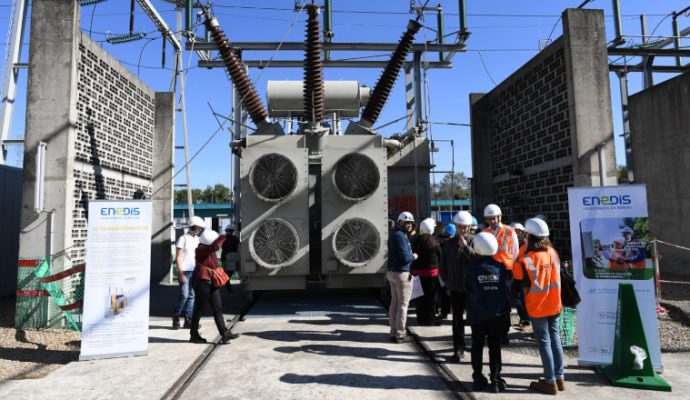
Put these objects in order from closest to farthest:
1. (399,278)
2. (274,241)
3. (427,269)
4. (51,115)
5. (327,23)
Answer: (399,278) → (427,269) → (51,115) → (274,241) → (327,23)

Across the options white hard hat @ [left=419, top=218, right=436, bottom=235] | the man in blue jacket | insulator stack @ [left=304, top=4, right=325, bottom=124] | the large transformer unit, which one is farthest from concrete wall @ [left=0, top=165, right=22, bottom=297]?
white hard hat @ [left=419, top=218, right=436, bottom=235]

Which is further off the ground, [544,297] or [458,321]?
[544,297]

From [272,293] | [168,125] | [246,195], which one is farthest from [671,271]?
[168,125]

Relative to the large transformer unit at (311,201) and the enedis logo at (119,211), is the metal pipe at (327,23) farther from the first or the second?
the enedis logo at (119,211)

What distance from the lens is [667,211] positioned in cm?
1191

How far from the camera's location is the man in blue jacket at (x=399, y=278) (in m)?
5.81

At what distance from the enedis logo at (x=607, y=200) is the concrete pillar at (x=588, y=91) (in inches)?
119

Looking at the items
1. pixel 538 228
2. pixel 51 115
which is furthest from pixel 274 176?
pixel 538 228

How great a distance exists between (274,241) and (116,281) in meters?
2.88

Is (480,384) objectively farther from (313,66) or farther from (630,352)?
(313,66)

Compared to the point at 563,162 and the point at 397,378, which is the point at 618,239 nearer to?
the point at 397,378

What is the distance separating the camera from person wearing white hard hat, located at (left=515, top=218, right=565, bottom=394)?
13.4 feet

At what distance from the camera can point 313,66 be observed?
27.9 feet

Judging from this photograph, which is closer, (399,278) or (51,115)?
(399,278)
